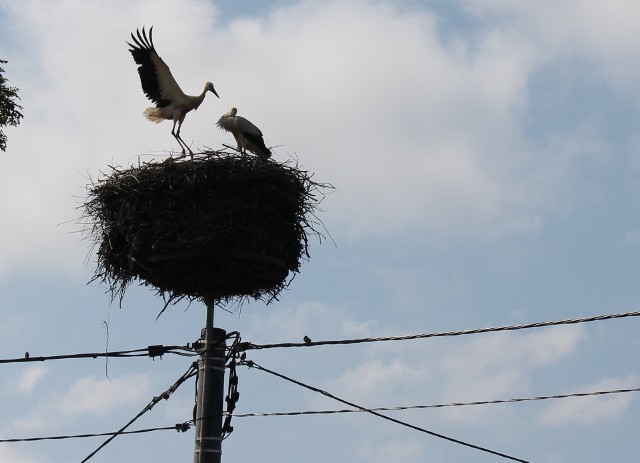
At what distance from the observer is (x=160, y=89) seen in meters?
11.1

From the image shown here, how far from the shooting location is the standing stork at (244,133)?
11.8 metres

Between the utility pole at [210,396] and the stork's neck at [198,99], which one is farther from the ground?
the stork's neck at [198,99]

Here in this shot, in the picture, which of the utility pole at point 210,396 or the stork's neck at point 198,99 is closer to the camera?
the utility pole at point 210,396

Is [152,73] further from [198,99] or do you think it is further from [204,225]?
[204,225]

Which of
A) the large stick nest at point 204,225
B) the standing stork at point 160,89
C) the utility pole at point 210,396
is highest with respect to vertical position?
the standing stork at point 160,89

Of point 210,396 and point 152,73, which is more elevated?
point 152,73

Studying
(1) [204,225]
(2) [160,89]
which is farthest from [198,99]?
(1) [204,225]

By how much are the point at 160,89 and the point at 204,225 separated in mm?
3272

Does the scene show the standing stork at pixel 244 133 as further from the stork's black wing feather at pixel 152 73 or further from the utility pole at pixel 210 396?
the utility pole at pixel 210 396

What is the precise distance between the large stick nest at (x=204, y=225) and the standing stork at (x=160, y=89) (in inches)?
75.5

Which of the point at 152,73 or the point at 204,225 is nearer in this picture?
the point at 204,225

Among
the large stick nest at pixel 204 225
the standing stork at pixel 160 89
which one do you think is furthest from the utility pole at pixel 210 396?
the standing stork at pixel 160 89

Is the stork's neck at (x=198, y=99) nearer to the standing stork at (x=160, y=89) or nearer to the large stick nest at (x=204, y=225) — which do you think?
the standing stork at (x=160, y=89)

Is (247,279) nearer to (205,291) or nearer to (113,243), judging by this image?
(205,291)
